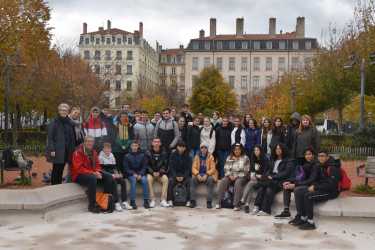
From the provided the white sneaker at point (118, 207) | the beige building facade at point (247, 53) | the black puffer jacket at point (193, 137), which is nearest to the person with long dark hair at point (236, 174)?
the black puffer jacket at point (193, 137)

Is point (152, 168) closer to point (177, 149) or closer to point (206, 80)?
point (177, 149)

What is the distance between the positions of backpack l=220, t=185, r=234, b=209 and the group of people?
3 centimetres

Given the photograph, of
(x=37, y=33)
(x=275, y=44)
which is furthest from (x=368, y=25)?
(x=275, y=44)

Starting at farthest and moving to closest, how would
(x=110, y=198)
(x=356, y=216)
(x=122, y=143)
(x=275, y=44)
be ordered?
(x=275, y=44) < (x=122, y=143) < (x=110, y=198) < (x=356, y=216)

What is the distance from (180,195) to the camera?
1073 cm

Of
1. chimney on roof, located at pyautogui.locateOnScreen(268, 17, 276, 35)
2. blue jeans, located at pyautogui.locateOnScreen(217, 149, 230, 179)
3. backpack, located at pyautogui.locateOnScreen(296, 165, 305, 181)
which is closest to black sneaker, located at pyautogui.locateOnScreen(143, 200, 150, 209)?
blue jeans, located at pyautogui.locateOnScreen(217, 149, 230, 179)

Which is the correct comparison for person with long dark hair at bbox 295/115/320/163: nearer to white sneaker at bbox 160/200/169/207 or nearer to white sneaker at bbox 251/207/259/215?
white sneaker at bbox 251/207/259/215

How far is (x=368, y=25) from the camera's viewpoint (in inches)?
1046

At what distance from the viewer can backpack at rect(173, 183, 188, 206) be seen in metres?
10.7

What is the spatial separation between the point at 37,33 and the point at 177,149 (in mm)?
16876

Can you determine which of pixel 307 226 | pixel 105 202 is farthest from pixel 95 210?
pixel 307 226

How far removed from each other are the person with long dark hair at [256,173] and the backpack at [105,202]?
9.14ft

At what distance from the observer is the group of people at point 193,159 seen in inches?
383

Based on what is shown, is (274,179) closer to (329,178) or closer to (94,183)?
(329,178)
